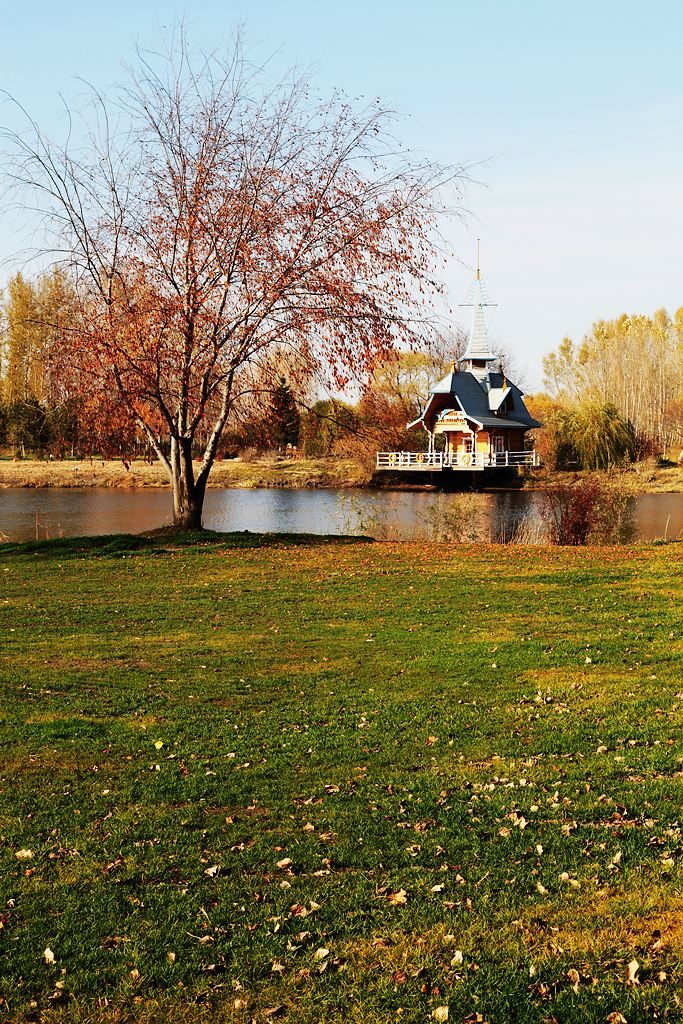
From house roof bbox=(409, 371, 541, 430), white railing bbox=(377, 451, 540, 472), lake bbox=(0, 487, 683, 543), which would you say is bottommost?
lake bbox=(0, 487, 683, 543)

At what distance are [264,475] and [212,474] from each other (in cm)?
425

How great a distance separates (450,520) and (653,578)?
13.6m

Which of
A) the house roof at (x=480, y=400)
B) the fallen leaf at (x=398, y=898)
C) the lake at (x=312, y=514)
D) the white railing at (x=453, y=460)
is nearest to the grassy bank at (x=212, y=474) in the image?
the white railing at (x=453, y=460)

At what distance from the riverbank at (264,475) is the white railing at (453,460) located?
1.38 meters

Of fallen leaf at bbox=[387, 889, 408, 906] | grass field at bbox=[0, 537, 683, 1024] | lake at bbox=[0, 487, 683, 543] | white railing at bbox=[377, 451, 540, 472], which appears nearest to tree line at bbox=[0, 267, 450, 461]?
lake at bbox=[0, 487, 683, 543]

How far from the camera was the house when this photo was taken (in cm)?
6244

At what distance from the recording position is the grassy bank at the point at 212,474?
57312 millimetres

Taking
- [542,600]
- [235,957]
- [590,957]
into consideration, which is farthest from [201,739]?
[542,600]

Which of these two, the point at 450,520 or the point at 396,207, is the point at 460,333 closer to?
the point at 396,207

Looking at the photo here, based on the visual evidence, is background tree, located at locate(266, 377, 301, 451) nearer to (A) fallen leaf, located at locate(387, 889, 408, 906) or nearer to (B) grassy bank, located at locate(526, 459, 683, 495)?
(A) fallen leaf, located at locate(387, 889, 408, 906)

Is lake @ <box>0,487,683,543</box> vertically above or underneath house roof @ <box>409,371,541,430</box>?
underneath

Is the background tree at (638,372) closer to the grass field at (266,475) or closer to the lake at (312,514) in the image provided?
the grass field at (266,475)

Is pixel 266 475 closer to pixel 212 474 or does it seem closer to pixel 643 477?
pixel 212 474

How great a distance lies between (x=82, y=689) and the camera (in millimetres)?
10062
